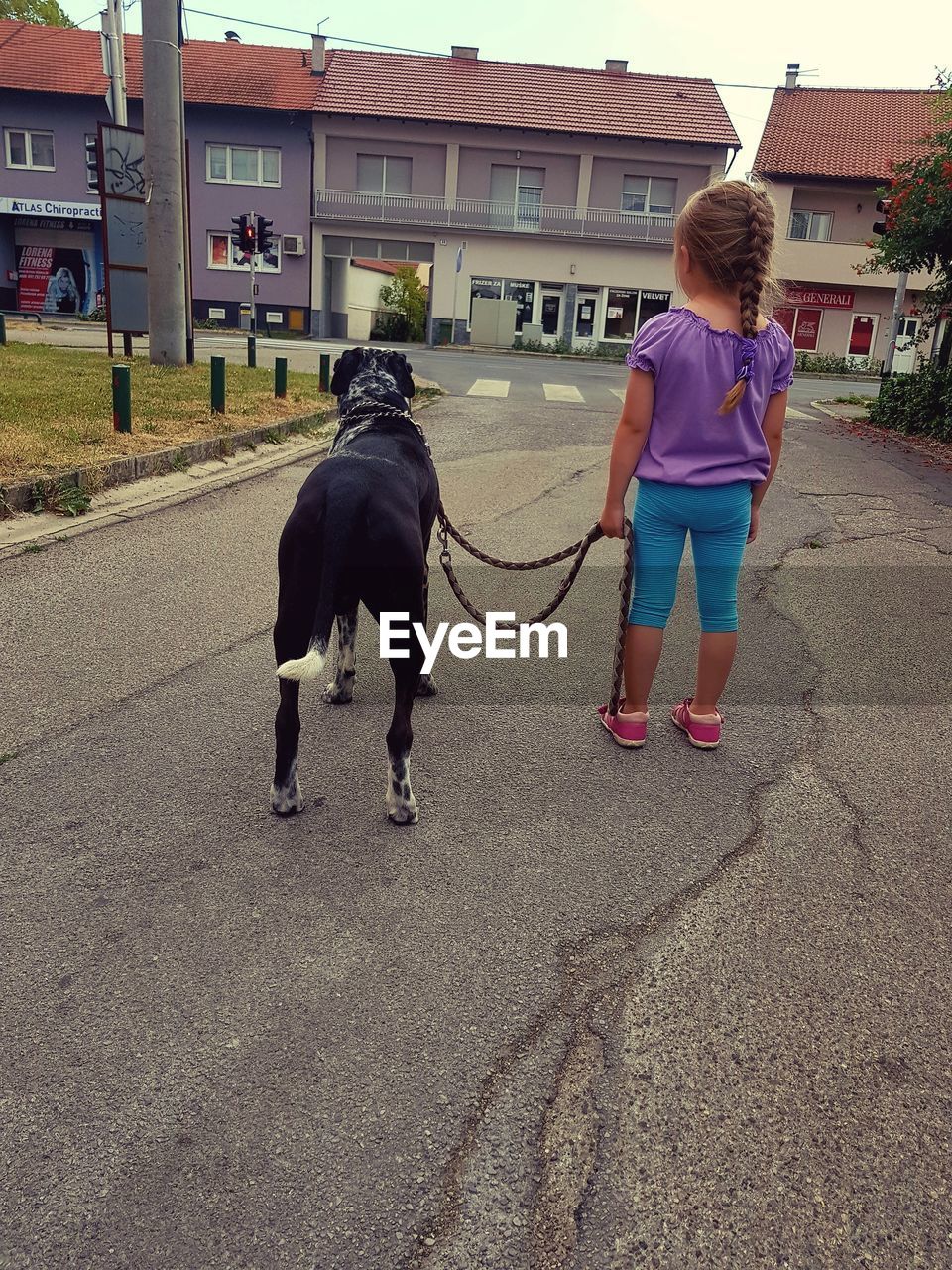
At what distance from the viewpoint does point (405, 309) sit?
41656 millimetres

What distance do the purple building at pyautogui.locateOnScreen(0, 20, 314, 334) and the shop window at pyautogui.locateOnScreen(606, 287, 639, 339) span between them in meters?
11.8

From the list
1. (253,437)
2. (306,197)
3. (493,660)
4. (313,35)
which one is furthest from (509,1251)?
(313,35)

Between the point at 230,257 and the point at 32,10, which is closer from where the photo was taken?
the point at 230,257

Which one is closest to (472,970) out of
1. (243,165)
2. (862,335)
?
(243,165)

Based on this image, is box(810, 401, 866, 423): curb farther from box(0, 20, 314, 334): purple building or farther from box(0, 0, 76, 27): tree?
box(0, 0, 76, 27): tree

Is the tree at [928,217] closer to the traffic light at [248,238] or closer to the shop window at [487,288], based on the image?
the traffic light at [248,238]

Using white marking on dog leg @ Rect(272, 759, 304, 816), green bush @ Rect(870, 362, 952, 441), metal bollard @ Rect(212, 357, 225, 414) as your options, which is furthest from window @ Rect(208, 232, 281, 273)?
white marking on dog leg @ Rect(272, 759, 304, 816)

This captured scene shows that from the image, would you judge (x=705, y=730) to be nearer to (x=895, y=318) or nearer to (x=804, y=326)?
(x=895, y=318)

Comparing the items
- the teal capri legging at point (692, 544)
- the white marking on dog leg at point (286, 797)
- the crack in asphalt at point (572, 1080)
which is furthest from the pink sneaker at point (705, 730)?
the white marking on dog leg at point (286, 797)

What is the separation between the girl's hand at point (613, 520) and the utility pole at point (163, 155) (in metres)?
11.9

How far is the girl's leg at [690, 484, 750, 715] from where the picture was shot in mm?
3719

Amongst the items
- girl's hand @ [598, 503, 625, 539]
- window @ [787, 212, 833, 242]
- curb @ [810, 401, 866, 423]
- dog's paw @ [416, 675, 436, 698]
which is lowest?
dog's paw @ [416, 675, 436, 698]

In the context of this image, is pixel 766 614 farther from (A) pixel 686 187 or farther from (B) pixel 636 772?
(A) pixel 686 187

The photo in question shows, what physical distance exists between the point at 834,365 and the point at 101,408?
3157 centimetres
